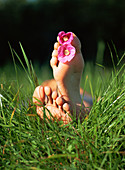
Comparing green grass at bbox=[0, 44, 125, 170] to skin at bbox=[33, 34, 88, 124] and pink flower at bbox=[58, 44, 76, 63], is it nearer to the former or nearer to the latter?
skin at bbox=[33, 34, 88, 124]

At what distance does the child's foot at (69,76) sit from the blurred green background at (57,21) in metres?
2.76

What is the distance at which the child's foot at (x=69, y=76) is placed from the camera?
103 centimetres


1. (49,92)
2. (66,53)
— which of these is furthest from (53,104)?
(66,53)

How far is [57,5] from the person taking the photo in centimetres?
485

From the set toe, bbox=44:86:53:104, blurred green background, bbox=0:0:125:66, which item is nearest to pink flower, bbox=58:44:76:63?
toe, bbox=44:86:53:104

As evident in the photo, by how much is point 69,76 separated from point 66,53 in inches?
3.9

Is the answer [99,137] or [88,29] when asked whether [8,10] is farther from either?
[99,137]

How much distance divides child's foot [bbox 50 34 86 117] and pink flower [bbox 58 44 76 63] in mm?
17

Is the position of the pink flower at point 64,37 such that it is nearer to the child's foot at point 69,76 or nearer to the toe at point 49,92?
the child's foot at point 69,76

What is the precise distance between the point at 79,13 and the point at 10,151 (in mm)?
4261

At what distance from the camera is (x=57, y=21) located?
14.6ft

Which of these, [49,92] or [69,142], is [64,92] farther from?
[69,142]

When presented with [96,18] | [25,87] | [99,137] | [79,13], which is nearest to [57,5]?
[79,13]

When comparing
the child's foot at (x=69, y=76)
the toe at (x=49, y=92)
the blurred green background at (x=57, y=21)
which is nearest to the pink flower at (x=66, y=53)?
the child's foot at (x=69, y=76)
